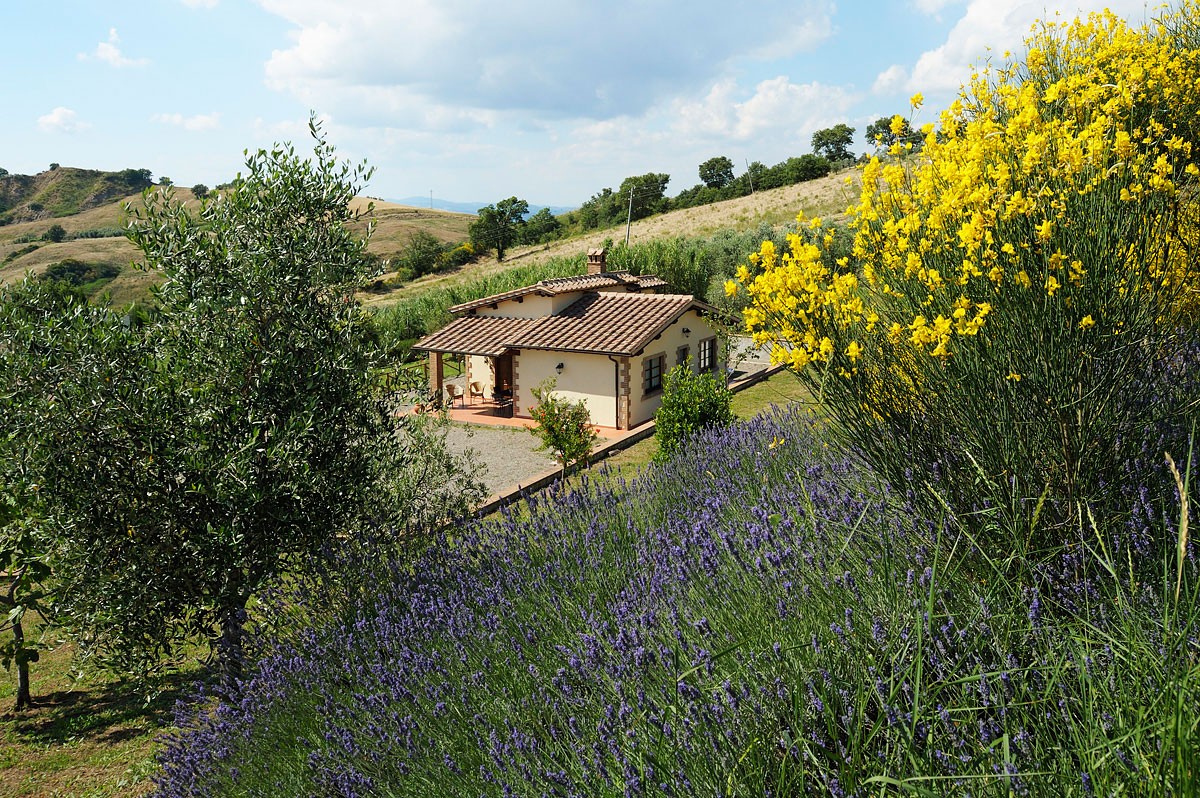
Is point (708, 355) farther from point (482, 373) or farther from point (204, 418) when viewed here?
point (204, 418)

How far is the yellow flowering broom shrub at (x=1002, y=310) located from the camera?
3.14 metres

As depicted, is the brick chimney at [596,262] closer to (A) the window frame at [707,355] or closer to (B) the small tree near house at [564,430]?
(A) the window frame at [707,355]

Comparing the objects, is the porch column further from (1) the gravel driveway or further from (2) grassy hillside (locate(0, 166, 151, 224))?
(2) grassy hillside (locate(0, 166, 151, 224))

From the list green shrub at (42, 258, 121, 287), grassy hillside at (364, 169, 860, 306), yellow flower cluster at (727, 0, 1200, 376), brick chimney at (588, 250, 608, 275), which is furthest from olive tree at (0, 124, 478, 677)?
green shrub at (42, 258, 121, 287)

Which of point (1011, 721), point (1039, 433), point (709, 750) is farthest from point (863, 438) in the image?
point (709, 750)

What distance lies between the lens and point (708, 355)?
2425 centimetres

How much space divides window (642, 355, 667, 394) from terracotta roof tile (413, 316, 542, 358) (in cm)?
385

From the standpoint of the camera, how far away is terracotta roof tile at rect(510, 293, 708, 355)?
20250mm

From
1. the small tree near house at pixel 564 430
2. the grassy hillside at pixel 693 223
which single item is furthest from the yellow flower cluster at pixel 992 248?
the grassy hillside at pixel 693 223

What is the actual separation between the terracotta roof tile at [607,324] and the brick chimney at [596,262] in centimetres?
417

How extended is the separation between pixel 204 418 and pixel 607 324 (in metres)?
16.4

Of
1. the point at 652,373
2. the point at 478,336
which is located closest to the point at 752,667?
the point at 652,373

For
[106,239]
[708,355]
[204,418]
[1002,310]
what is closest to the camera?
[1002,310]

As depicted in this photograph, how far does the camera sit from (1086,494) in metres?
3.27
